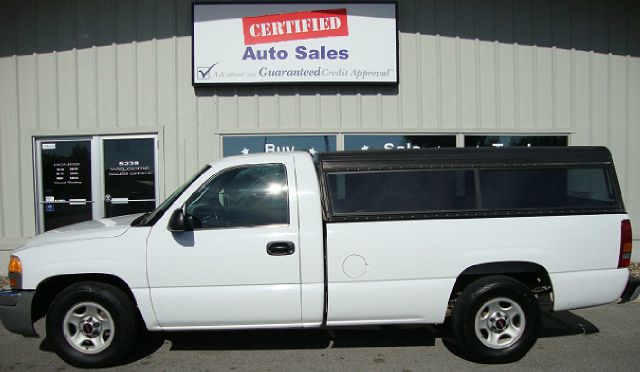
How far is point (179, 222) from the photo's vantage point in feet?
13.2

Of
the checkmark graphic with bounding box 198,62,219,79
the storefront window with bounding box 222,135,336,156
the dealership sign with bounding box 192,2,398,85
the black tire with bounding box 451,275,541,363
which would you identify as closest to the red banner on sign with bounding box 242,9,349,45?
the dealership sign with bounding box 192,2,398,85

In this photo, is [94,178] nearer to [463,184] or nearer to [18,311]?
[18,311]

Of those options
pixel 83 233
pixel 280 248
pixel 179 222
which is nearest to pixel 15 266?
pixel 83 233

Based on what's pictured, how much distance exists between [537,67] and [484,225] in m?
5.38

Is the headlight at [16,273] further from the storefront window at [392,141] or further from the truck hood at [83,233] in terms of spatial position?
the storefront window at [392,141]

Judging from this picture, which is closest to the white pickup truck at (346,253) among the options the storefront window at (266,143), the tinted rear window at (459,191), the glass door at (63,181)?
the tinted rear window at (459,191)

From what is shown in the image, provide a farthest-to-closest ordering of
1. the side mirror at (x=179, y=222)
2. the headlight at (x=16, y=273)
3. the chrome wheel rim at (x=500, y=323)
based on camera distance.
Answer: the chrome wheel rim at (x=500, y=323) < the headlight at (x=16, y=273) < the side mirror at (x=179, y=222)

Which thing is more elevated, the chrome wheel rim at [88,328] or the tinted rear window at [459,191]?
the tinted rear window at [459,191]

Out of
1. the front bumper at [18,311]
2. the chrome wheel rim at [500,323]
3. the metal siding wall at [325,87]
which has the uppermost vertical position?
the metal siding wall at [325,87]

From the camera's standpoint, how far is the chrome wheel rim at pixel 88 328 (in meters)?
4.28

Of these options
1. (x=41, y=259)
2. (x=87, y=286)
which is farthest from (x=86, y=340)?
(x=41, y=259)

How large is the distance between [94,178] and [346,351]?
18.6 ft

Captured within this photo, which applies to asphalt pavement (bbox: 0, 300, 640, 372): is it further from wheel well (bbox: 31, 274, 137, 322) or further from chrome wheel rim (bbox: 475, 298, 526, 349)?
wheel well (bbox: 31, 274, 137, 322)

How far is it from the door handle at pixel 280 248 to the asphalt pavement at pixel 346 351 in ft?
3.53
